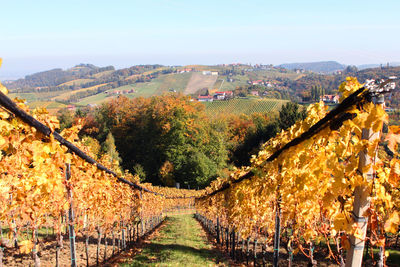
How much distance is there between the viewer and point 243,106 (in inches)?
3140

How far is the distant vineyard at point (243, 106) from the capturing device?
7575 centimetres

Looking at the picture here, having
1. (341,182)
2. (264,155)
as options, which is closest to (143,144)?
(264,155)

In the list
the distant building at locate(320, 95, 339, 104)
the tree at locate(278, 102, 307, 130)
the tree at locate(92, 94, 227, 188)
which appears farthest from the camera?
the tree at locate(92, 94, 227, 188)

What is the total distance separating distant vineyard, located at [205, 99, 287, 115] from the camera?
249 feet

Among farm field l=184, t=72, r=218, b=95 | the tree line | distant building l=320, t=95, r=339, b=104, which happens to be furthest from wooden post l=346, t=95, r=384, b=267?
farm field l=184, t=72, r=218, b=95

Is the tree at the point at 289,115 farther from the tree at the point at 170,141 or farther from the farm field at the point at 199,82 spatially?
the farm field at the point at 199,82

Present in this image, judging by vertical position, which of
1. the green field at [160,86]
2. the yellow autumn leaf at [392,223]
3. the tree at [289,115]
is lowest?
the tree at [289,115]

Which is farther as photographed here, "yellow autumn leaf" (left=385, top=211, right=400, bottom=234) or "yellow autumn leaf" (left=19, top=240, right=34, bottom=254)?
"yellow autumn leaf" (left=19, top=240, right=34, bottom=254)

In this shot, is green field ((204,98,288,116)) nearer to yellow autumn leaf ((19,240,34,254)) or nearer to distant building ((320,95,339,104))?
distant building ((320,95,339,104))

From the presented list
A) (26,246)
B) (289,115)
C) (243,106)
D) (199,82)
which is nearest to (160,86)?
(199,82)

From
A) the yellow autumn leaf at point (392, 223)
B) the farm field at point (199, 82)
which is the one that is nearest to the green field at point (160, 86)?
the farm field at point (199, 82)

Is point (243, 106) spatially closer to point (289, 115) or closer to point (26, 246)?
point (289, 115)

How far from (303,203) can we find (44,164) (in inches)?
120

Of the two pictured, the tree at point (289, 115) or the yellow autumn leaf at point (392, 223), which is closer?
the yellow autumn leaf at point (392, 223)
